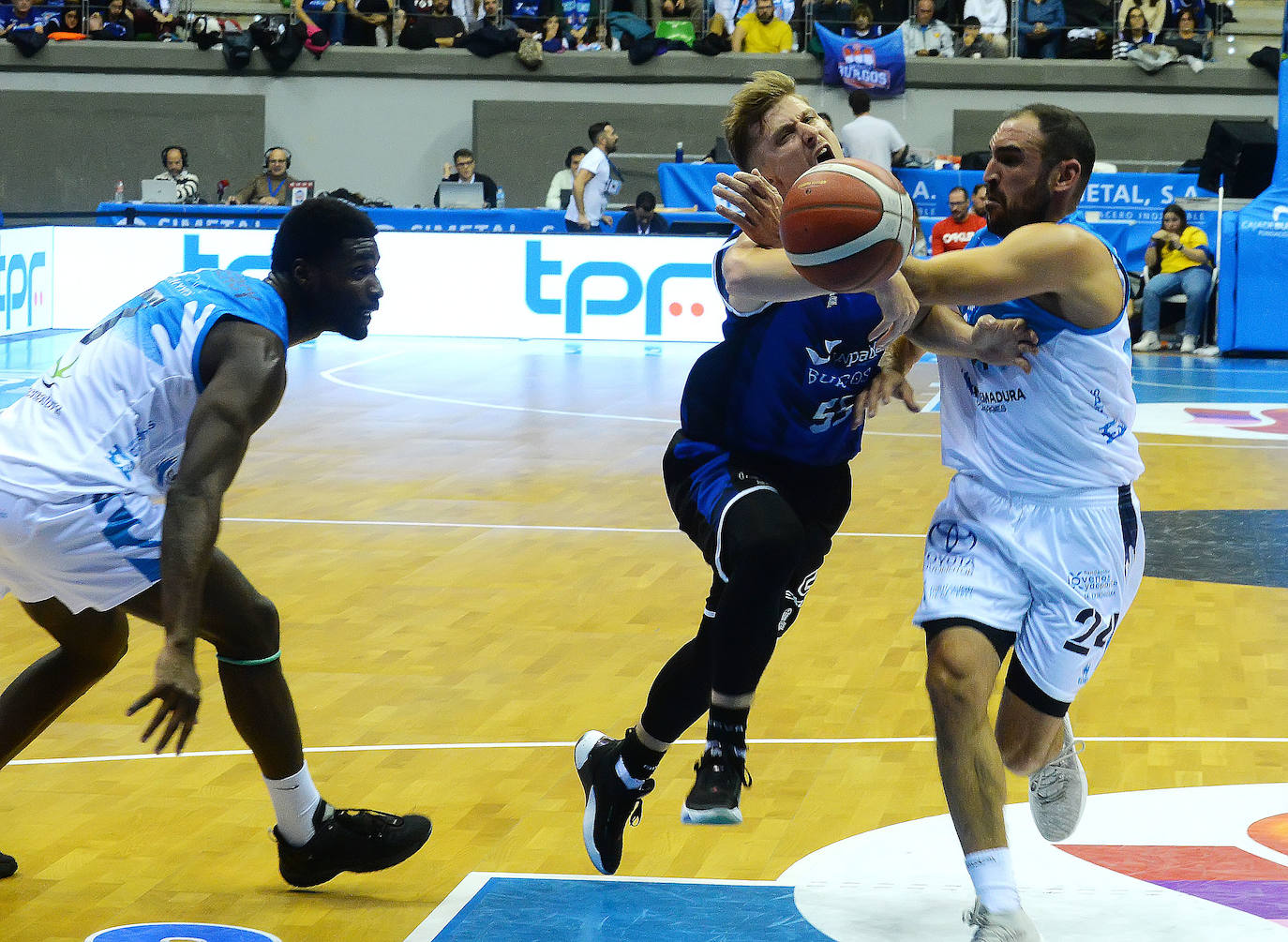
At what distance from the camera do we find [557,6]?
2402 cm

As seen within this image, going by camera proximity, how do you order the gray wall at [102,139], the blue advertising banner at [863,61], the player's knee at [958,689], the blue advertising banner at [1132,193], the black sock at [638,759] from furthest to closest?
the gray wall at [102,139] < the blue advertising banner at [863,61] < the blue advertising banner at [1132,193] < the black sock at [638,759] < the player's knee at [958,689]

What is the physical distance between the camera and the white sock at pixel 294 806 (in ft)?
12.7

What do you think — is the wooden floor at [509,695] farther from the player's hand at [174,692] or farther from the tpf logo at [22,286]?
the tpf logo at [22,286]

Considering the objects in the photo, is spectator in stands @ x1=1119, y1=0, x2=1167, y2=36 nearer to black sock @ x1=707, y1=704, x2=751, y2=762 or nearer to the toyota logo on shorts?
the toyota logo on shorts

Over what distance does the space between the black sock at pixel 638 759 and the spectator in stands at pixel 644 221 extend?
1380cm

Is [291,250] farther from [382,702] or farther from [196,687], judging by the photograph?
[382,702]

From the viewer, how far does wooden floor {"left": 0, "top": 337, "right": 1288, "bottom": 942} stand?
13.5 feet

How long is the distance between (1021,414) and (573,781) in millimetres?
1810

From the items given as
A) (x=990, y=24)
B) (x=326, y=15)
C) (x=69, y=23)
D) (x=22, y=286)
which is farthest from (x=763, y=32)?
(x=22, y=286)

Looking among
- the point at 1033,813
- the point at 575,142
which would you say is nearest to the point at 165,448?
the point at 1033,813

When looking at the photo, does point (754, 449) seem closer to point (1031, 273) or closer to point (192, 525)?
point (1031, 273)

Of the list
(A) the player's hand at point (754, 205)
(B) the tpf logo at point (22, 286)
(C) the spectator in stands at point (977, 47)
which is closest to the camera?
(A) the player's hand at point (754, 205)

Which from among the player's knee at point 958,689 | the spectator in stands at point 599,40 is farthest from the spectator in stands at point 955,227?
the player's knee at point 958,689

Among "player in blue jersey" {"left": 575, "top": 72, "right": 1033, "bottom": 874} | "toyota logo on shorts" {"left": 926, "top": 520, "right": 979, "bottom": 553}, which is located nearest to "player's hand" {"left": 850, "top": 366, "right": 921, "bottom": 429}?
"player in blue jersey" {"left": 575, "top": 72, "right": 1033, "bottom": 874}
